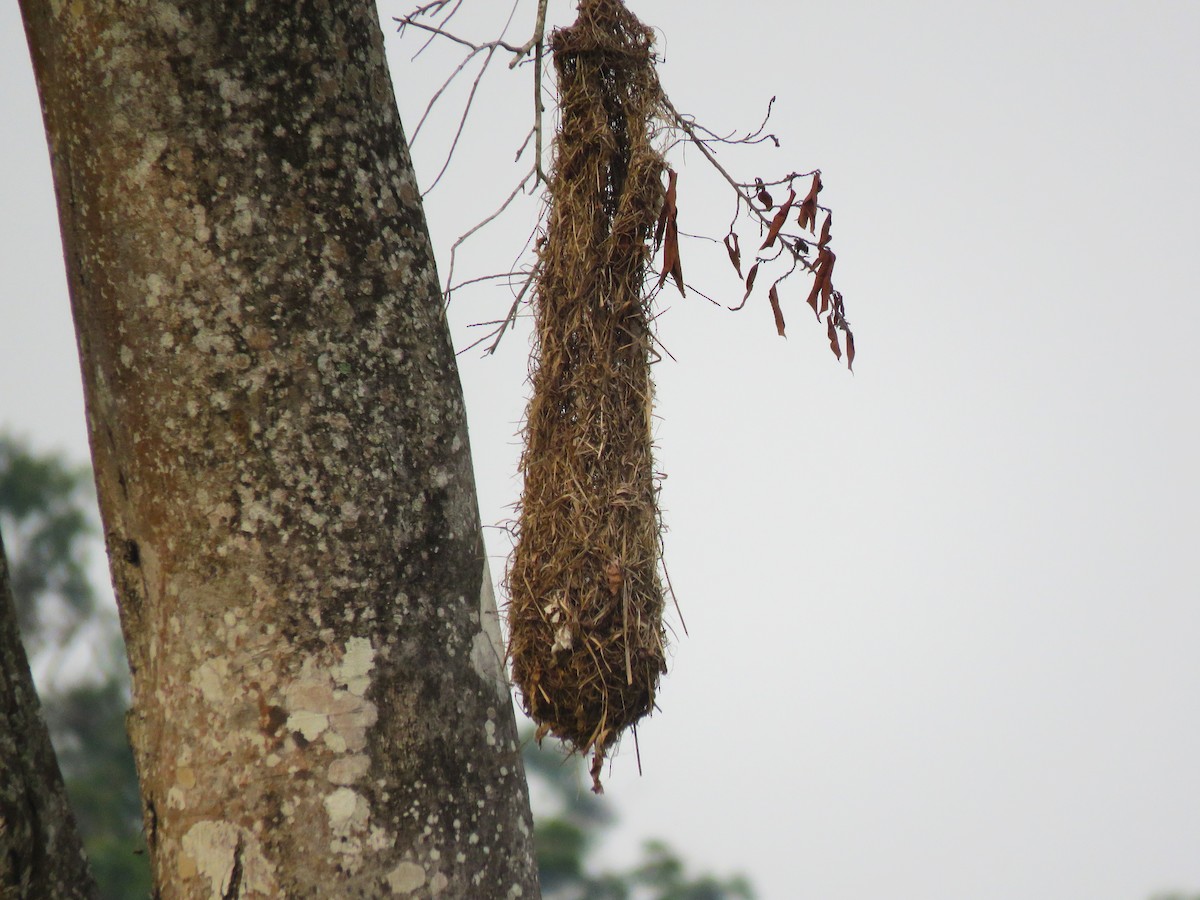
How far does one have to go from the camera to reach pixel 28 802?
4.97 feet

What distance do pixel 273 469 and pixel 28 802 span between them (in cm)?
49

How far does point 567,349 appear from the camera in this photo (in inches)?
115

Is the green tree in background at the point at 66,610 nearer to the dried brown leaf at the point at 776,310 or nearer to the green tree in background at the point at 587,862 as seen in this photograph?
the green tree in background at the point at 587,862

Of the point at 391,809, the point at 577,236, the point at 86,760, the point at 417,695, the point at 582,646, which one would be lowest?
the point at 391,809

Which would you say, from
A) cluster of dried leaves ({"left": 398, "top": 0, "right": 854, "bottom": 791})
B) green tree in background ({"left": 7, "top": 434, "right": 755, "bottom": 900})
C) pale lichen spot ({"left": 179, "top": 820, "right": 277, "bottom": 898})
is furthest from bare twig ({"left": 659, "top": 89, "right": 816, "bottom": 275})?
green tree in background ({"left": 7, "top": 434, "right": 755, "bottom": 900})

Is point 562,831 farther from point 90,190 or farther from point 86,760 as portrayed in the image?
point 90,190

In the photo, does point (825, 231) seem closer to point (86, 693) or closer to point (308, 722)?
point (308, 722)

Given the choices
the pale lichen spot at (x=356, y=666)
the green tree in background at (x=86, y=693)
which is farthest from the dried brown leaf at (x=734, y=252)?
the green tree in background at (x=86, y=693)

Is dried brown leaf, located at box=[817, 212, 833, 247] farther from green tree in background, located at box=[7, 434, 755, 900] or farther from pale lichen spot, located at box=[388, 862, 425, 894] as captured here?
green tree in background, located at box=[7, 434, 755, 900]

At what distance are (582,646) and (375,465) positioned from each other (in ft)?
4.21

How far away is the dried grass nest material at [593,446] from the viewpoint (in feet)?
9.38

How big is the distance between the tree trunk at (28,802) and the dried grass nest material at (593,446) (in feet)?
4.63

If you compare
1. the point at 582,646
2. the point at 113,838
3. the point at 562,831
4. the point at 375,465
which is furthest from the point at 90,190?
the point at 562,831

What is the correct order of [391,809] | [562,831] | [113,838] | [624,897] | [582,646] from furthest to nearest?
[624,897]
[562,831]
[113,838]
[582,646]
[391,809]
